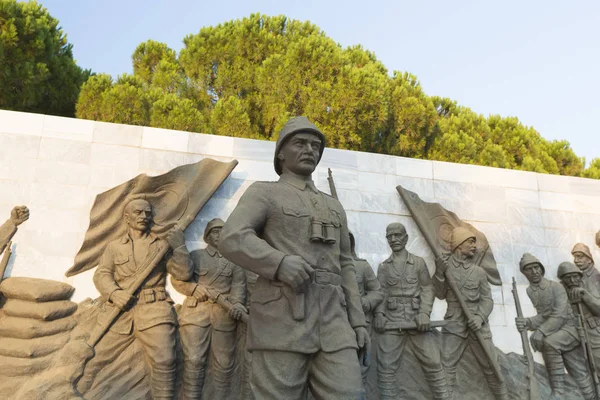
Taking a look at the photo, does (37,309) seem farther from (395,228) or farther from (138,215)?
→ (395,228)

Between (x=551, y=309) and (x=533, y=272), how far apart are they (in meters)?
0.48

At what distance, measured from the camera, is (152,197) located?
6016 mm

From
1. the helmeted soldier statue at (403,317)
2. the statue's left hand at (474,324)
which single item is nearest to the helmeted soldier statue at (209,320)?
the helmeted soldier statue at (403,317)

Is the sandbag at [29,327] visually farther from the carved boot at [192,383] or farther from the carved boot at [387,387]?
the carved boot at [387,387]

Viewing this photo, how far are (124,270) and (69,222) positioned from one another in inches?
33.7

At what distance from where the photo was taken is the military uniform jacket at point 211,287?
5570 millimetres

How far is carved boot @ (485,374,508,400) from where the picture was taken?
6121 millimetres

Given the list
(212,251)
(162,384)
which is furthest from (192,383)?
(212,251)

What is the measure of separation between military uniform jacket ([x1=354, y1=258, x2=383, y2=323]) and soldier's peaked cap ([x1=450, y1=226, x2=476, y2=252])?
1192 mm

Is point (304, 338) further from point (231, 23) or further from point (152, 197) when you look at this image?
point (231, 23)

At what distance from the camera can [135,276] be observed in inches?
217

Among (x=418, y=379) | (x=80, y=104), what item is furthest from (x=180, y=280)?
(x=80, y=104)

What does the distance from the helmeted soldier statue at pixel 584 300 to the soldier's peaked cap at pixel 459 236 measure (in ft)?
4.51

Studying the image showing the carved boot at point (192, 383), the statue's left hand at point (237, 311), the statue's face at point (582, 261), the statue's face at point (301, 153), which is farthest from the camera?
the statue's face at point (582, 261)
